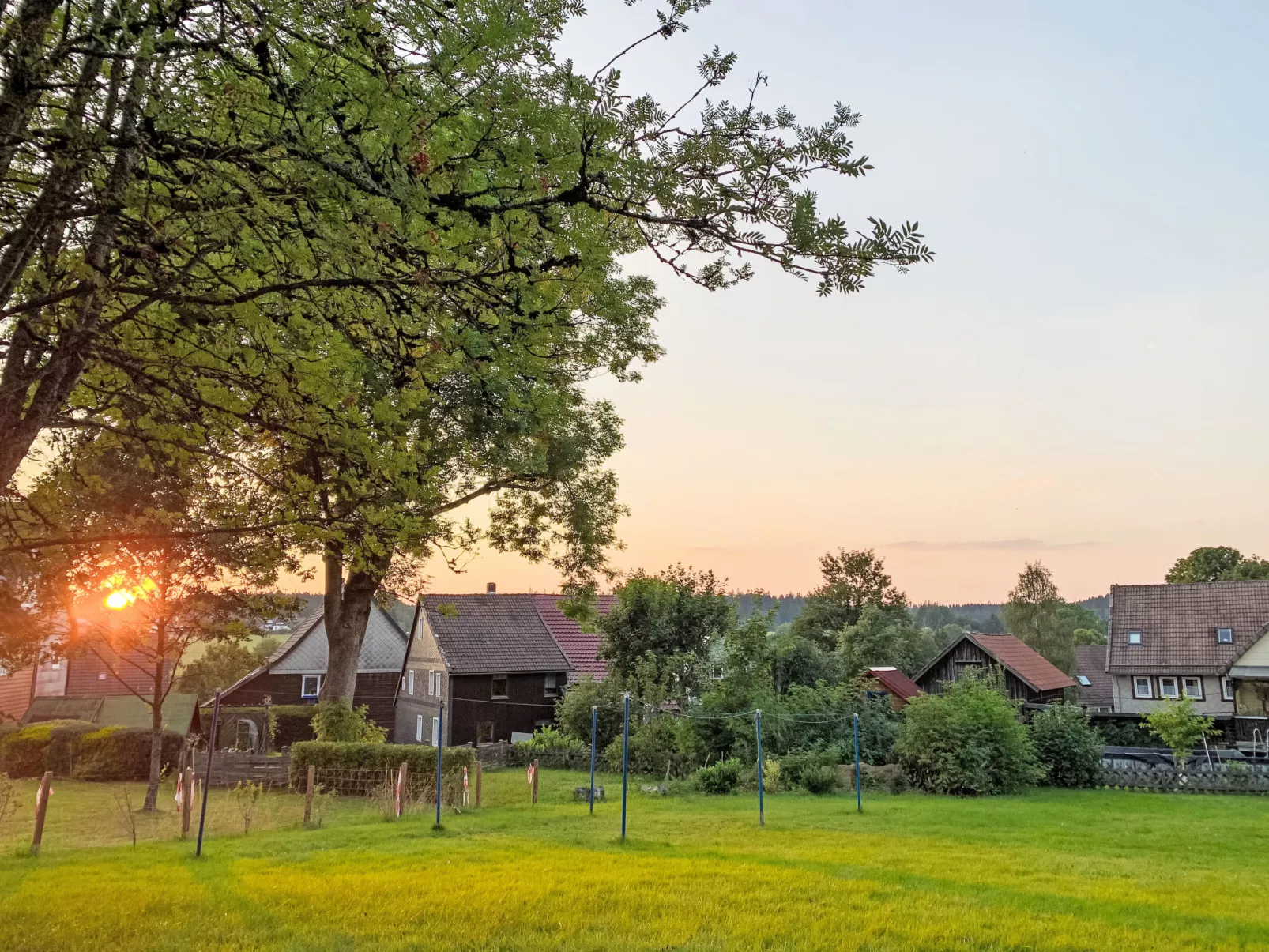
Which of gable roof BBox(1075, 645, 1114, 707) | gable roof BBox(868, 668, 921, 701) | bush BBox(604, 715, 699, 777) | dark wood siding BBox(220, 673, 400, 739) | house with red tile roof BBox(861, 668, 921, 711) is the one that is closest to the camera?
bush BBox(604, 715, 699, 777)

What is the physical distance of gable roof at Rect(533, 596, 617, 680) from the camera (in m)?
35.3

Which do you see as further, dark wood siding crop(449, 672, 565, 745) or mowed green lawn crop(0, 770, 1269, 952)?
dark wood siding crop(449, 672, 565, 745)

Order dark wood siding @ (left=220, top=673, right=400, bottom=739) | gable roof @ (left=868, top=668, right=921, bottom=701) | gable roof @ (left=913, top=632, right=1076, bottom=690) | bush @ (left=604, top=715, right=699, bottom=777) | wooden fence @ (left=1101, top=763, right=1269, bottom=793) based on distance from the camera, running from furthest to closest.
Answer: dark wood siding @ (left=220, top=673, right=400, bottom=739), gable roof @ (left=913, top=632, right=1076, bottom=690), gable roof @ (left=868, top=668, right=921, bottom=701), bush @ (left=604, top=715, right=699, bottom=777), wooden fence @ (left=1101, top=763, right=1269, bottom=793)

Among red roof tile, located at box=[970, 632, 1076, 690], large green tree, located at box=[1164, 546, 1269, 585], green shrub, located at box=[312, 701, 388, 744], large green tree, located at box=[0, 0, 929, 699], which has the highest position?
large green tree, located at box=[1164, 546, 1269, 585]

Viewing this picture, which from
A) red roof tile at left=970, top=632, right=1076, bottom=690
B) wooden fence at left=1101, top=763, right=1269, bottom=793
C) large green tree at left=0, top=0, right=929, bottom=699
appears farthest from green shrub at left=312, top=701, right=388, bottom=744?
red roof tile at left=970, top=632, right=1076, bottom=690

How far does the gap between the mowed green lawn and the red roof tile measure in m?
25.4

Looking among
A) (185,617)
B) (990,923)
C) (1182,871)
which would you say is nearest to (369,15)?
(990,923)

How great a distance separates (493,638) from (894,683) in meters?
17.2

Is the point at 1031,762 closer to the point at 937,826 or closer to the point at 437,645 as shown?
the point at 937,826

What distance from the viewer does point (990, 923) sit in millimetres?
6949

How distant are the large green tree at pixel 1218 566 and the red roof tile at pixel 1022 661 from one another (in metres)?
30.3

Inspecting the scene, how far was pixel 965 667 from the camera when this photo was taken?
38719 mm

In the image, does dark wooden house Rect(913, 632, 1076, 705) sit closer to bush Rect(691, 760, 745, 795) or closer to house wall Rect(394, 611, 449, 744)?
bush Rect(691, 760, 745, 795)

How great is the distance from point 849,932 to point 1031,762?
16877mm
